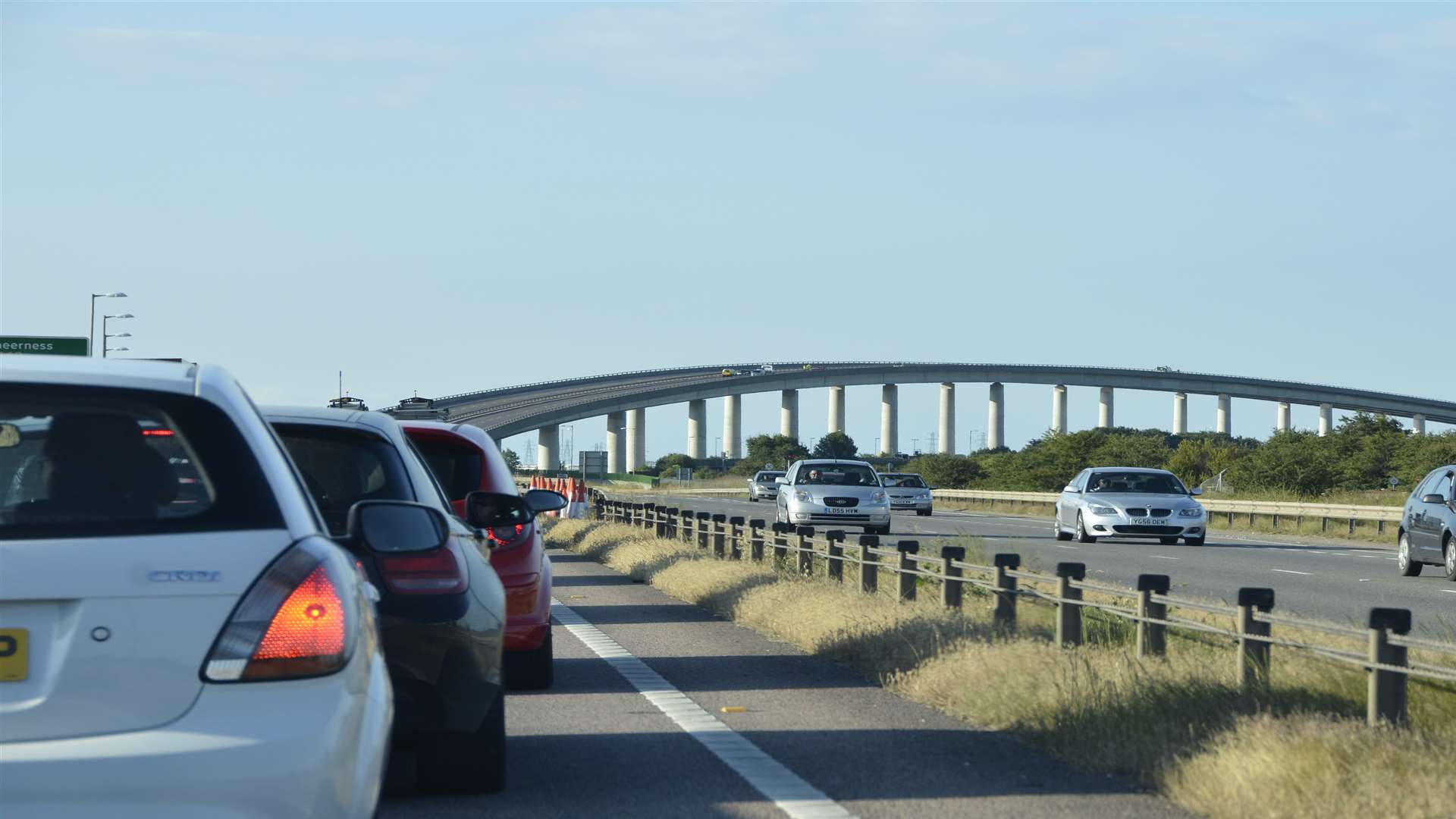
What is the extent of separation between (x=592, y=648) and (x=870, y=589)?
3.47 m

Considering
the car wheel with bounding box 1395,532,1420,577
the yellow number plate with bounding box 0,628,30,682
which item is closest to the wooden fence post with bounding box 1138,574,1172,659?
the yellow number plate with bounding box 0,628,30,682

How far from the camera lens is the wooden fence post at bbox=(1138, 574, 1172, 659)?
10383 millimetres

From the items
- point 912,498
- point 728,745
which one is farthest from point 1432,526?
point 912,498

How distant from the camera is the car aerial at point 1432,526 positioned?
77.3 ft

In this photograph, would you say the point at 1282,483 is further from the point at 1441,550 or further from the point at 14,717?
the point at 14,717

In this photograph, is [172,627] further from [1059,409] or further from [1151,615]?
[1059,409]

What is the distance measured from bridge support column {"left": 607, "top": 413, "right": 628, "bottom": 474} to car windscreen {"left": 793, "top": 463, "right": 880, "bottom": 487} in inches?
3762

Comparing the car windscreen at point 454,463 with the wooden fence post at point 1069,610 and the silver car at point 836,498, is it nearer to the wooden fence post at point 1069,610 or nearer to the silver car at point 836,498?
the wooden fence post at point 1069,610

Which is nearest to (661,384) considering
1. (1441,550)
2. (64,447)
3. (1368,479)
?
(1368,479)

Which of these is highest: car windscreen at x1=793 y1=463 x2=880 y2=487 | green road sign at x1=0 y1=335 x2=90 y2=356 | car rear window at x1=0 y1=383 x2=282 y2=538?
green road sign at x1=0 y1=335 x2=90 y2=356

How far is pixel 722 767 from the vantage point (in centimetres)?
820

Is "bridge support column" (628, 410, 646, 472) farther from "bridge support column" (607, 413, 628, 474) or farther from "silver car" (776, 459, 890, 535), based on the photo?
"silver car" (776, 459, 890, 535)

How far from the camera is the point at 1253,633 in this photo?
9.40 meters

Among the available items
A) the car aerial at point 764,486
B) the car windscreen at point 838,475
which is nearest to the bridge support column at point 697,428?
the car aerial at point 764,486
